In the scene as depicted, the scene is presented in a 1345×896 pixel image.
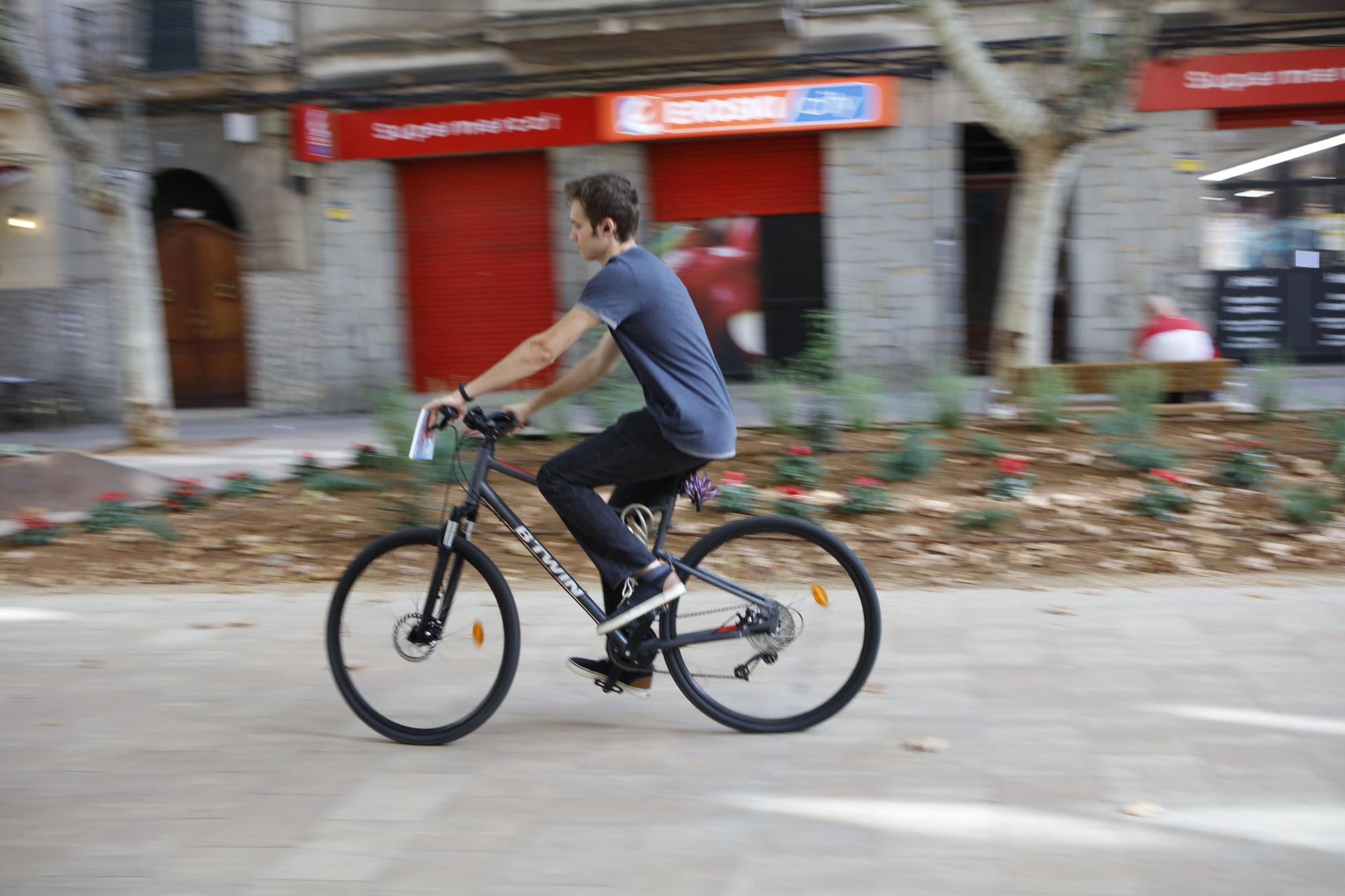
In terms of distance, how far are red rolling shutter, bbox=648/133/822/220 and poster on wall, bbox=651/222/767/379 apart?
20 cm

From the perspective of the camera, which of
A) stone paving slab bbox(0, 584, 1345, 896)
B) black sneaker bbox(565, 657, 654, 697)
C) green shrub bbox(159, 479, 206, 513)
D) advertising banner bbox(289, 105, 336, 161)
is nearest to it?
stone paving slab bbox(0, 584, 1345, 896)

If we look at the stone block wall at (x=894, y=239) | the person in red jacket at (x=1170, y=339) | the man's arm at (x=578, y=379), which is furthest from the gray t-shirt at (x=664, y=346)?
the stone block wall at (x=894, y=239)

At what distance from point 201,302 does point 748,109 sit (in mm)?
7799

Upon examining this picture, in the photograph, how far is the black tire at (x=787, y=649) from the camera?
12.8 feet

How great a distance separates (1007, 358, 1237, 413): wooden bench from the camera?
8359 millimetres

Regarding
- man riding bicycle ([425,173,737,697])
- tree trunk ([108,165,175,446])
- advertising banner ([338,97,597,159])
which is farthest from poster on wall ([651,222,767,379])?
man riding bicycle ([425,173,737,697])

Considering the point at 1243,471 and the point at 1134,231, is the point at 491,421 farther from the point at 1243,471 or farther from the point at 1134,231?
the point at 1134,231

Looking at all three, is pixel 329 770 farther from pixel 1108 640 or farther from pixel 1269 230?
pixel 1269 230

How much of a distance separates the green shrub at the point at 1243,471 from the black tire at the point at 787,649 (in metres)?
3.94

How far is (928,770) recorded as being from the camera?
3633 millimetres

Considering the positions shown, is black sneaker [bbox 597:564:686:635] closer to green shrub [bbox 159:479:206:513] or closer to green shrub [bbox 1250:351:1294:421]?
green shrub [bbox 159:479:206:513]

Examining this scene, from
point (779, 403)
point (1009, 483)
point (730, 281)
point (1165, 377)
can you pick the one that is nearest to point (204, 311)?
point (730, 281)

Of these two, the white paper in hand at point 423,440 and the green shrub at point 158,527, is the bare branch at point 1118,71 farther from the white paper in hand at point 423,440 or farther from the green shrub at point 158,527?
the green shrub at point 158,527

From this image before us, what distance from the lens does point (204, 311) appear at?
16.9 meters
